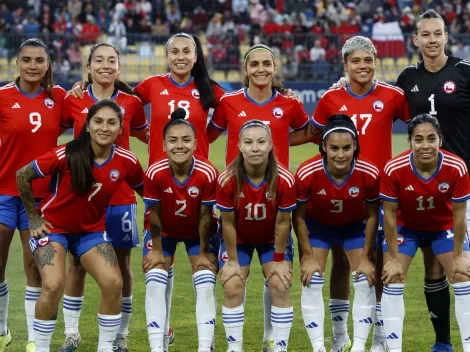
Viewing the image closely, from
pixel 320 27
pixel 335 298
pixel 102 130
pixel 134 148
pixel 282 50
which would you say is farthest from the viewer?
pixel 320 27

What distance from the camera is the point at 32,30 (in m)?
25.5

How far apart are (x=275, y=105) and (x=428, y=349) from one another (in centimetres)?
222

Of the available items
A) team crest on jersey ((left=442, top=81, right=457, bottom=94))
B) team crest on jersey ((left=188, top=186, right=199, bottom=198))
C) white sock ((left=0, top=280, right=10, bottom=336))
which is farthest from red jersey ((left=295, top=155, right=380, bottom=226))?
white sock ((left=0, top=280, right=10, bottom=336))

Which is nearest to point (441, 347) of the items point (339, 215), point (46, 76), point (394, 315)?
point (394, 315)

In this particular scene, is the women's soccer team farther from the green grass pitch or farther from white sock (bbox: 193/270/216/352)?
the green grass pitch

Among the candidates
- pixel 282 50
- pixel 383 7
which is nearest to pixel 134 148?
pixel 282 50

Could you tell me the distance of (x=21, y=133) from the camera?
6668 mm

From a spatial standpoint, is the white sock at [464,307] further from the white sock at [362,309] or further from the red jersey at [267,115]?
the red jersey at [267,115]

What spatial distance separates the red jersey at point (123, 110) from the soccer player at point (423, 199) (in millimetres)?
1943

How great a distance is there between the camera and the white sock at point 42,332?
603 cm

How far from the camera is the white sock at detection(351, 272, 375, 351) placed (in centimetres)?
618

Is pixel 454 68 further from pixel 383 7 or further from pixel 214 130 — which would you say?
pixel 383 7

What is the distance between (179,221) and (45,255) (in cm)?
96

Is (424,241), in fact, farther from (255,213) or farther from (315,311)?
(255,213)
